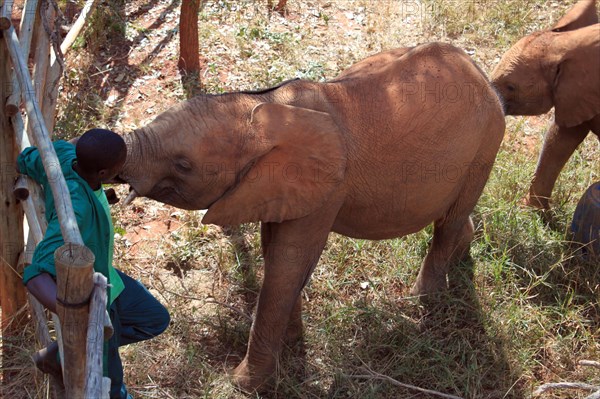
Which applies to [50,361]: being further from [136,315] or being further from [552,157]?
[552,157]

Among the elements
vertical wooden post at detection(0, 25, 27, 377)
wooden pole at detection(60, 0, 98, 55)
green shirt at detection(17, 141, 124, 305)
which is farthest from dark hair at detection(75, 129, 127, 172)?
wooden pole at detection(60, 0, 98, 55)

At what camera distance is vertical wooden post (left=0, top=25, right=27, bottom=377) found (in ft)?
15.1

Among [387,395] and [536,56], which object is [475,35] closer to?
[536,56]

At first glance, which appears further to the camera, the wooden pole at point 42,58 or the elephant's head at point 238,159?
the wooden pole at point 42,58

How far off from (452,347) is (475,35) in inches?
172

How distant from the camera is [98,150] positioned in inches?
131

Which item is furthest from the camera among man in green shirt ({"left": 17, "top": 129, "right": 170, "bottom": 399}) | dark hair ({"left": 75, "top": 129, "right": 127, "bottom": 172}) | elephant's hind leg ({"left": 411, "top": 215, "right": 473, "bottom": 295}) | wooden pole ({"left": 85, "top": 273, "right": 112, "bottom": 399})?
elephant's hind leg ({"left": 411, "top": 215, "right": 473, "bottom": 295})

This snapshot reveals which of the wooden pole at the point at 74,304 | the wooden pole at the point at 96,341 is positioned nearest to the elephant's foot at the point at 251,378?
the wooden pole at the point at 74,304

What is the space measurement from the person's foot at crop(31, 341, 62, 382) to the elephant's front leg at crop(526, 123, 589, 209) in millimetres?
4125

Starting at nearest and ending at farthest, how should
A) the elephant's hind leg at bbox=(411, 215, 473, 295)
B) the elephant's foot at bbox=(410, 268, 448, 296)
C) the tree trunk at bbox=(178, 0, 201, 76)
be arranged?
the elephant's hind leg at bbox=(411, 215, 473, 295) → the elephant's foot at bbox=(410, 268, 448, 296) → the tree trunk at bbox=(178, 0, 201, 76)

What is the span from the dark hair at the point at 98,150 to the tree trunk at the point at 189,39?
406 cm

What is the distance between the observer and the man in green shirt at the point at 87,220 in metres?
3.16

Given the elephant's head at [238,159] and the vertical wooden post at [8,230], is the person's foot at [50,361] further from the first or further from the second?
the vertical wooden post at [8,230]

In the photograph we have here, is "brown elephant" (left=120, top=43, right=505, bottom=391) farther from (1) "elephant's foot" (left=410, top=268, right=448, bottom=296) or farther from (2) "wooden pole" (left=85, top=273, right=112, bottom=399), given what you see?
(2) "wooden pole" (left=85, top=273, right=112, bottom=399)
